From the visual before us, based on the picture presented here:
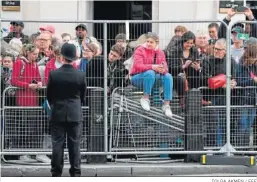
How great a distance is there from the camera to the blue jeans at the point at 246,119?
11375 millimetres

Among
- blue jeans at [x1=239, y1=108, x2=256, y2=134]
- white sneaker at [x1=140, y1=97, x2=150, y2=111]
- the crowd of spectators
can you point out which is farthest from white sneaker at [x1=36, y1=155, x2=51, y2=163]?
blue jeans at [x1=239, y1=108, x2=256, y2=134]

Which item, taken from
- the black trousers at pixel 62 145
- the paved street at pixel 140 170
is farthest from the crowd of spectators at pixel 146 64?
the black trousers at pixel 62 145

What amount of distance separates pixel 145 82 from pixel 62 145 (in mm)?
1811

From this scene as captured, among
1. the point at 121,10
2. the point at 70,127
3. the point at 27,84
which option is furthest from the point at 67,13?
the point at 70,127

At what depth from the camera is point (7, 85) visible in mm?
11094

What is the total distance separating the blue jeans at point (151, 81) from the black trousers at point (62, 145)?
1.44m

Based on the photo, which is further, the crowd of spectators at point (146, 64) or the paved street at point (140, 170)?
the crowd of spectators at point (146, 64)

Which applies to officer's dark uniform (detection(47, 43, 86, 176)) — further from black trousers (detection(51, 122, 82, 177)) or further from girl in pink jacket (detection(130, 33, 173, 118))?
girl in pink jacket (detection(130, 33, 173, 118))

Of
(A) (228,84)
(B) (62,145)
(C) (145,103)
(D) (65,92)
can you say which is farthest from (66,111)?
(A) (228,84)

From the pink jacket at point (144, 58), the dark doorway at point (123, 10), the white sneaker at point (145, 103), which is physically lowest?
the white sneaker at point (145, 103)

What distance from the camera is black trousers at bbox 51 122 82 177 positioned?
9.98m

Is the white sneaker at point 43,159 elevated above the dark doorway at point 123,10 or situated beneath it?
situated beneath

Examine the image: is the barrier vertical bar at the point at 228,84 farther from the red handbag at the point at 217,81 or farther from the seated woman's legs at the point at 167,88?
the seated woman's legs at the point at 167,88

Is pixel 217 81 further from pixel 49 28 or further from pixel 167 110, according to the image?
pixel 49 28
